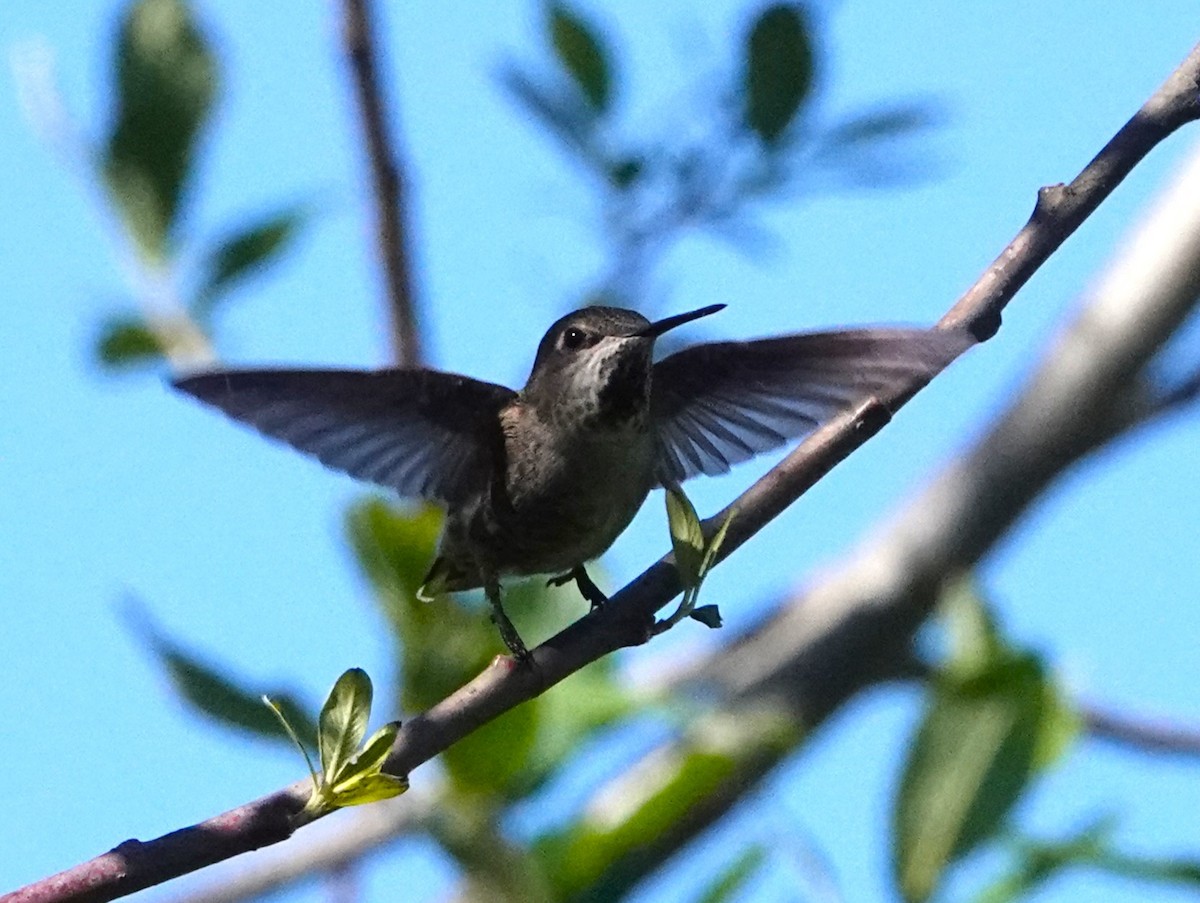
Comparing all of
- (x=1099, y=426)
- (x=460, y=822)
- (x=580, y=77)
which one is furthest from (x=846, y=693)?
(x=460, y=822)

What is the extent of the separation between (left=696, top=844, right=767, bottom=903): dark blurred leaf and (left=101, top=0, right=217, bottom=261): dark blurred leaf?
5.77 ft

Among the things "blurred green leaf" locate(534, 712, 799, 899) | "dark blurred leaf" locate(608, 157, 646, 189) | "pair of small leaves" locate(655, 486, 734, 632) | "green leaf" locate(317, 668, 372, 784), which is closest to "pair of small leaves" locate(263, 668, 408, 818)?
"green leaf" locate(317, 668, 372, 784)

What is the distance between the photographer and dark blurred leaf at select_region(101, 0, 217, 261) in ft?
12.7

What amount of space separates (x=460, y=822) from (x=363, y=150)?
1.41 m

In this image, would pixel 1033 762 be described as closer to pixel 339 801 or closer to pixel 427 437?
pixel 427 437

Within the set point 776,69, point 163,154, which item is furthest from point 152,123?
point 776,69

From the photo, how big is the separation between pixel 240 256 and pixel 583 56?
0.85 meters

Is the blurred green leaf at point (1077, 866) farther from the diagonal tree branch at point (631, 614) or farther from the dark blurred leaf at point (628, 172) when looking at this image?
the dark blurred leaf at point (628, 172)

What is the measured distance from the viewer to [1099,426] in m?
5.50

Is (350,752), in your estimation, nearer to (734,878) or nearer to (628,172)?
(734,878)

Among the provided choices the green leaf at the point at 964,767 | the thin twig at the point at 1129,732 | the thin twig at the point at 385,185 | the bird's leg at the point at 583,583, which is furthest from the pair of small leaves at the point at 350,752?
the thin twig at the point at 1129,732

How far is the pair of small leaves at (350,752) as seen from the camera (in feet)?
6.70

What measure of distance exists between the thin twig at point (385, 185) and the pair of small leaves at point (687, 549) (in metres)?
1.58

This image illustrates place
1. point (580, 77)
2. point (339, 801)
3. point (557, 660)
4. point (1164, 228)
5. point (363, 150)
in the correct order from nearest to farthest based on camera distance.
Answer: point (339, 801) < point (557, 660) < point (363, 150) < point (580, 77) < point (1164, 228)
